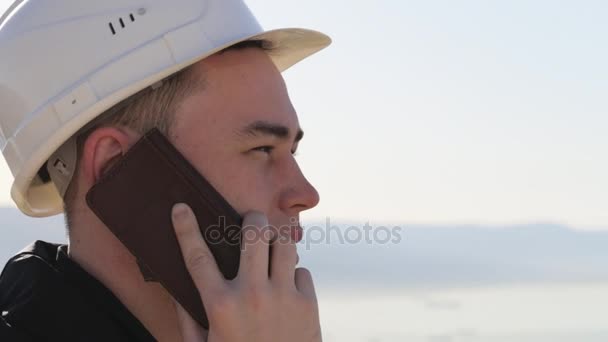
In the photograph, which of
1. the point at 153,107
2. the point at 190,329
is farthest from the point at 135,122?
the point at 190,329

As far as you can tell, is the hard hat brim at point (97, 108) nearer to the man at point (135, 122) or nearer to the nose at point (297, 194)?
the man at point (135, 122)

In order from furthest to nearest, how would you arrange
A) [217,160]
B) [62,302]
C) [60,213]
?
[60,213]
[217,160]
[62,302]

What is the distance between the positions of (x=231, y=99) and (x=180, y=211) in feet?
1.95

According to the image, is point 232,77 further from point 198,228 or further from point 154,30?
point 198,228

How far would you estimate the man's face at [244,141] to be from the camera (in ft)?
14.1

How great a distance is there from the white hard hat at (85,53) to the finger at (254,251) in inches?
31.8

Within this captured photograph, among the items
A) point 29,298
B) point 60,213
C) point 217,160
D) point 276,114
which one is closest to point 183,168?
point 217,160

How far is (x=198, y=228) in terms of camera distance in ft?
13.5

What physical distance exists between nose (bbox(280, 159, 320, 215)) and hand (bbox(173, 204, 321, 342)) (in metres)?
0.16

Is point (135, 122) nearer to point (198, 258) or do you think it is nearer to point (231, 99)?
point (231, 99)

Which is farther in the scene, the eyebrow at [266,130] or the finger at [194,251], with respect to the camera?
the eyebrow at [266,130]

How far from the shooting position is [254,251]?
13.2 ft

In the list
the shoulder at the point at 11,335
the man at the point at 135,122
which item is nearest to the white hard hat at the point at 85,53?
the man at the point at 135,122

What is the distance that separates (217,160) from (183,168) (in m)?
0.20
